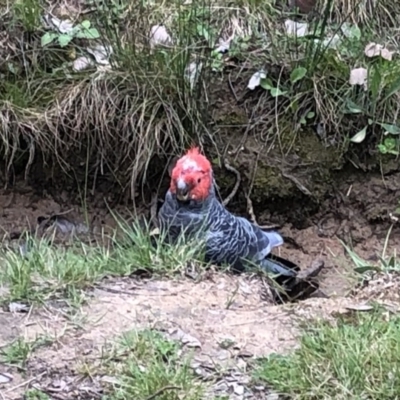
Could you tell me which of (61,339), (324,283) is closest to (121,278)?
(61,339)

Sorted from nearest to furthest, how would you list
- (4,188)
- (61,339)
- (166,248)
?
(61,339) < (166,248) < (4,188)

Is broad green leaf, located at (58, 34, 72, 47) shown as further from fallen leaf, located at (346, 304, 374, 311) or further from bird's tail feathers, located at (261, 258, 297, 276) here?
fallen leaf, located at (346, 304, 374, 311)

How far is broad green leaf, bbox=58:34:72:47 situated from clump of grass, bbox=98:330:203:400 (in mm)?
2124

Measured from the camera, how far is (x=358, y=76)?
4.34 metres

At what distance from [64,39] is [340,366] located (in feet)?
8.43

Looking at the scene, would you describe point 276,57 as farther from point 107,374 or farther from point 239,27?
point 107,374

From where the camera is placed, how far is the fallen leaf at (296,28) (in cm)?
459

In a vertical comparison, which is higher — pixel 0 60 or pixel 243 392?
pixel 0 60

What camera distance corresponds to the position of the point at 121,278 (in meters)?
3.33

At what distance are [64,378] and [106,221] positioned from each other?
2.07m

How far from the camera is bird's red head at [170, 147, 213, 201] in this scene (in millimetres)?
3824

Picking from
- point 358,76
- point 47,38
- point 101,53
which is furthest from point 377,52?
point 47,38

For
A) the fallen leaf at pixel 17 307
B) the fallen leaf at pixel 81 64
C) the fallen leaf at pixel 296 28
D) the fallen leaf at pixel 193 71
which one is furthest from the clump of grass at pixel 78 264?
the fallen leaf at pixel 296 28

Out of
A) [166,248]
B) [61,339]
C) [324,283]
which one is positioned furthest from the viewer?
[324,283]
